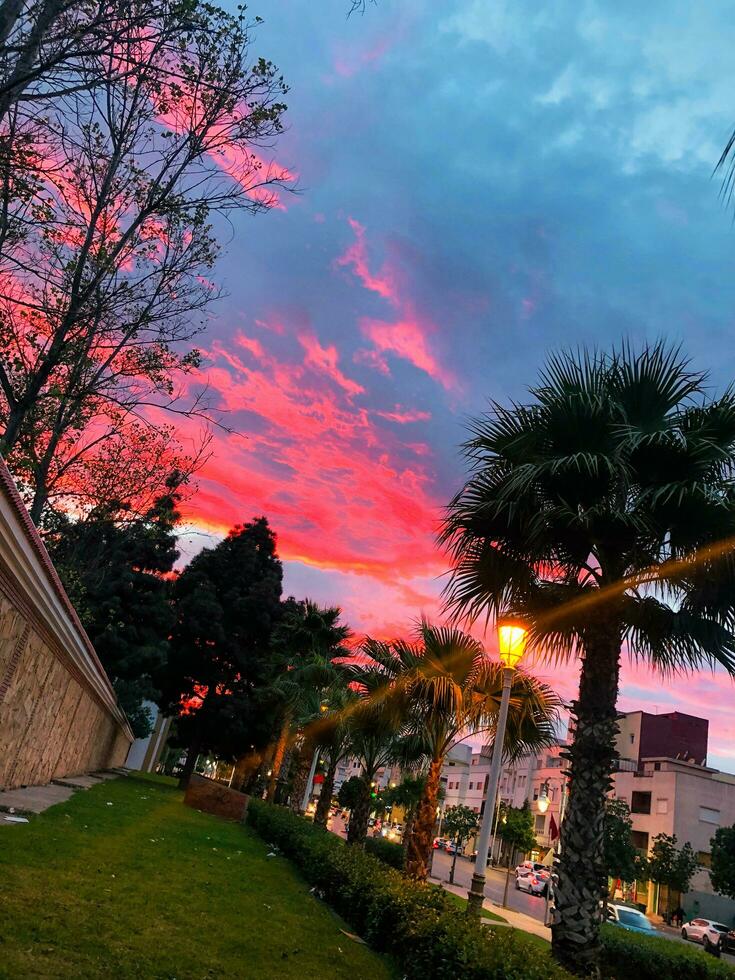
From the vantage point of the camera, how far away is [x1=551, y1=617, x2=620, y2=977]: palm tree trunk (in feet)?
24.5

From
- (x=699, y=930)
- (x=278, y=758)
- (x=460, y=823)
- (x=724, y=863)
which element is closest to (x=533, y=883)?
(x=699, y=930)

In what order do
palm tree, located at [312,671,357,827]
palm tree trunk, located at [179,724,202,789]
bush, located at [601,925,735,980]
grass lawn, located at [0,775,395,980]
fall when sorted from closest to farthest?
1. grass lawn, located at [0,775,395,980]
2. bush, located at [601,925,735,980]
3. palm tree, located at [312,671,357,827]
4. palm tree trunk, located at [179,724,202,789]

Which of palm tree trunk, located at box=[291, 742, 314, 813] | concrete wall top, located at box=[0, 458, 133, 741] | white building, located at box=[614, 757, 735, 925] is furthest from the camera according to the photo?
white building, located at box=[614, 757, 735, 925]

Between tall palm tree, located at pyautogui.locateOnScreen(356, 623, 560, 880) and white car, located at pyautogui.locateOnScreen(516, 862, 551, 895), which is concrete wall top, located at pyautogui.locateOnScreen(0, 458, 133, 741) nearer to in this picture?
tall palm tree, located at pyautogui.locateOnScreen(356, 623, 560, 880)

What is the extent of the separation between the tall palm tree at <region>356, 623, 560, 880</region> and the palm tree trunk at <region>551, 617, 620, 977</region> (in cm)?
517

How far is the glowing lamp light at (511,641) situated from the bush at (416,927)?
314 cm

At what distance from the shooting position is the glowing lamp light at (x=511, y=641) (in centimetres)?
955

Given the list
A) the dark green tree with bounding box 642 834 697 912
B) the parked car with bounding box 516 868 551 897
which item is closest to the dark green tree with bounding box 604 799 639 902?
the dark green tree with bounding box 642 834 697 912

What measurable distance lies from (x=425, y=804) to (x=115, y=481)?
10.2 m

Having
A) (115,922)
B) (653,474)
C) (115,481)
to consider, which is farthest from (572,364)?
(115,481)

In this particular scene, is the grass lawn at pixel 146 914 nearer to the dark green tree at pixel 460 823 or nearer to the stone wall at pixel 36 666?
the stone wall at pixel 36 666

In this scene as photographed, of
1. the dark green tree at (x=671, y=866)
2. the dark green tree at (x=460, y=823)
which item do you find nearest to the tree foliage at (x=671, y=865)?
the dark green tree at (x=671, y=866)

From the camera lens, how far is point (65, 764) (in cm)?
2109

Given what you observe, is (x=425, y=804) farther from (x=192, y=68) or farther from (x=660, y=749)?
(x=660, y=749)
